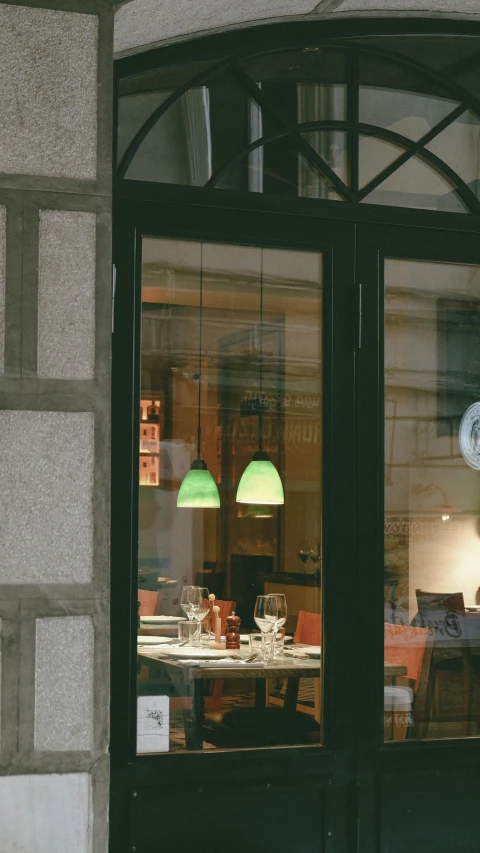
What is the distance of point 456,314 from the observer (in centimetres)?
509

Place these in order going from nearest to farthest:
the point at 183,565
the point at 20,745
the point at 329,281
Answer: the point at 20,745, the point at 183,565, the point at 329,281

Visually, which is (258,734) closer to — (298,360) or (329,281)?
(298,360)

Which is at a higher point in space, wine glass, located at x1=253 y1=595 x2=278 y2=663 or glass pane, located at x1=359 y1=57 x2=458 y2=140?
glass pane, located at x1=359 y1=57 x2=458 y2=140

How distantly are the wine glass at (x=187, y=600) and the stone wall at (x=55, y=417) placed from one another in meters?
0.48

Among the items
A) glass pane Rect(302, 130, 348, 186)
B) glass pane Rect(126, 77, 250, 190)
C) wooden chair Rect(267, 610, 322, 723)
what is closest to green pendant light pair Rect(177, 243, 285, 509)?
glass pane Rect(126, 77, 250, 190)

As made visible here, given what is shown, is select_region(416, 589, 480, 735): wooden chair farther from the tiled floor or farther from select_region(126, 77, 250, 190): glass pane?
select_region(126, 77, 250, 190): glass pane

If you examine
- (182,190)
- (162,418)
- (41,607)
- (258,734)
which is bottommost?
(258,734)

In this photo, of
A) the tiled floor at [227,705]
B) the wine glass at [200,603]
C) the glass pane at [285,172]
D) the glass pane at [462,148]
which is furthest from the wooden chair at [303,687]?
the glass pane at [462,148]

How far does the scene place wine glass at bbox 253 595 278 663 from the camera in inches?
185

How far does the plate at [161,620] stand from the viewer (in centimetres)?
457

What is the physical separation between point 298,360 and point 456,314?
809 millimetres

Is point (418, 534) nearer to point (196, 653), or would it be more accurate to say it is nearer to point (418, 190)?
point (196, 653)

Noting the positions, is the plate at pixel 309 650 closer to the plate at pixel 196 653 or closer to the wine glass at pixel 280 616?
the wine glass at pixel 280 616

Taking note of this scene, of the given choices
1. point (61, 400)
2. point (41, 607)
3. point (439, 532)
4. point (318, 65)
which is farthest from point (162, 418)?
point (318, 65)
